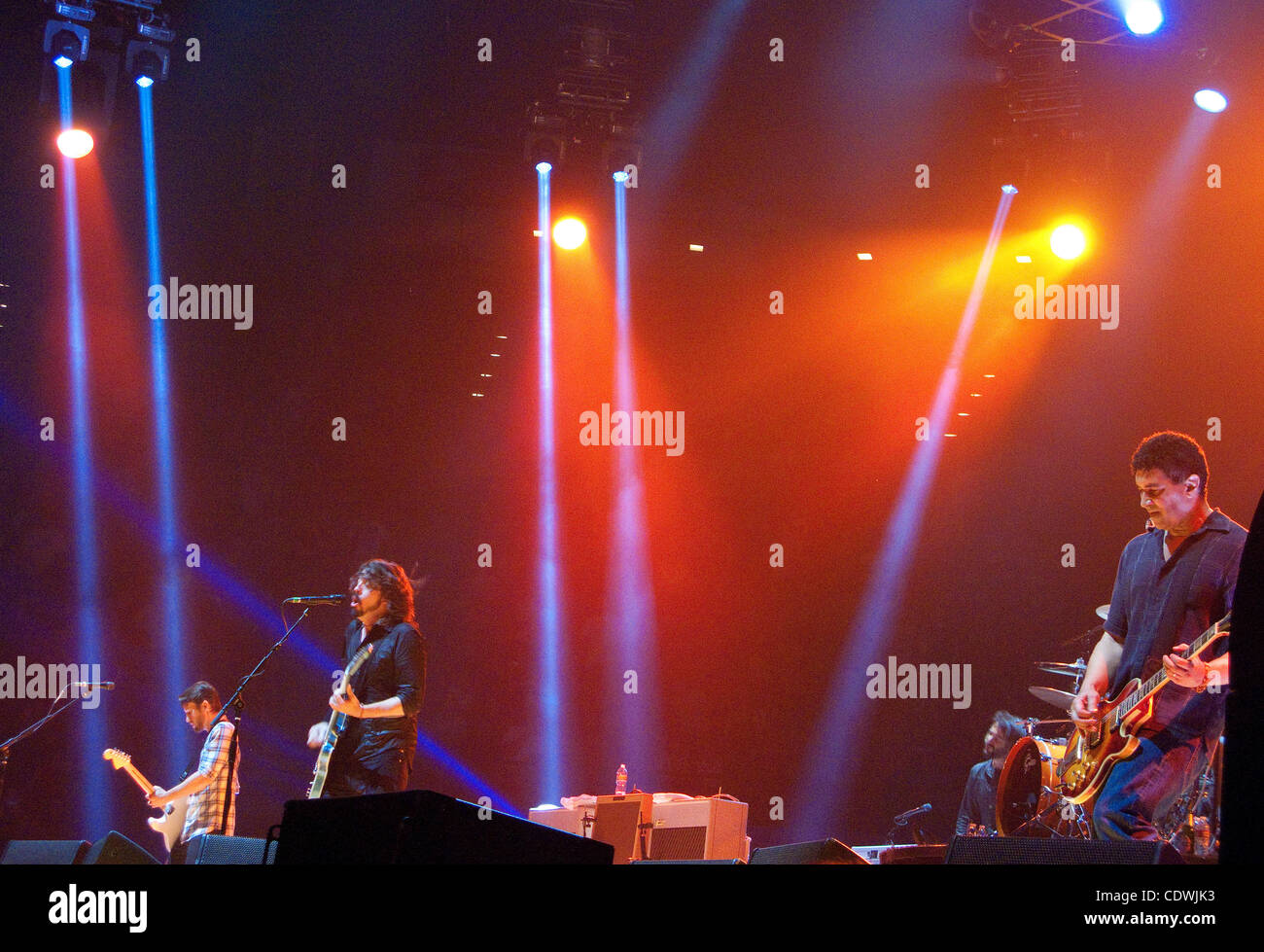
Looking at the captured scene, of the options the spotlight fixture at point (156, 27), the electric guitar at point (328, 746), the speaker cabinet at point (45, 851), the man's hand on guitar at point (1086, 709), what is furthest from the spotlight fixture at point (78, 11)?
the man's hand on guitar at point (1086, 709)

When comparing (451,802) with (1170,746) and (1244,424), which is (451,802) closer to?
(1170,746)

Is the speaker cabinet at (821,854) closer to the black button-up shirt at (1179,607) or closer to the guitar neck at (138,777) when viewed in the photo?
the black button-up shirt at (1179,607)

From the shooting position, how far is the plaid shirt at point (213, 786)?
211 inches

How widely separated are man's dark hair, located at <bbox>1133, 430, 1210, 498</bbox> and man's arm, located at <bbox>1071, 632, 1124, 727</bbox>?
65cm

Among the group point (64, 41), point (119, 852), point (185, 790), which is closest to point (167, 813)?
point (185, 790)

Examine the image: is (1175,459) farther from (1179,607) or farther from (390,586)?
(390,586)

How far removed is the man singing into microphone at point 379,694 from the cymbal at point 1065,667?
3546mm

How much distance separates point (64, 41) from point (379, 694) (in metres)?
3.78

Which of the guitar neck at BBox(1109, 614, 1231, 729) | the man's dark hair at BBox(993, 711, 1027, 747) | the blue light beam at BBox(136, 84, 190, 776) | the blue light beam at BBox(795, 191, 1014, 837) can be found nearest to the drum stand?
the guitar neck at BBox(1109, 614, 1231, 729)

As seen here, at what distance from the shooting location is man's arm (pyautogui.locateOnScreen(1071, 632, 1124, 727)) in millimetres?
4219

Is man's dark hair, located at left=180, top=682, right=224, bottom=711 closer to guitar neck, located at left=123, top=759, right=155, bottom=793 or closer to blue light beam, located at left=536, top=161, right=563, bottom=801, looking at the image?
guitar neck, located at left=123, top=759, right=155, bottom=793

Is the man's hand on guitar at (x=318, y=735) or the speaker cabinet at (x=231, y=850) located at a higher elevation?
the speaker cabinet at (x=231, y=850)

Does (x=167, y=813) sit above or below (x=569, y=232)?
below

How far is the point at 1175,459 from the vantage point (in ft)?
13.9
